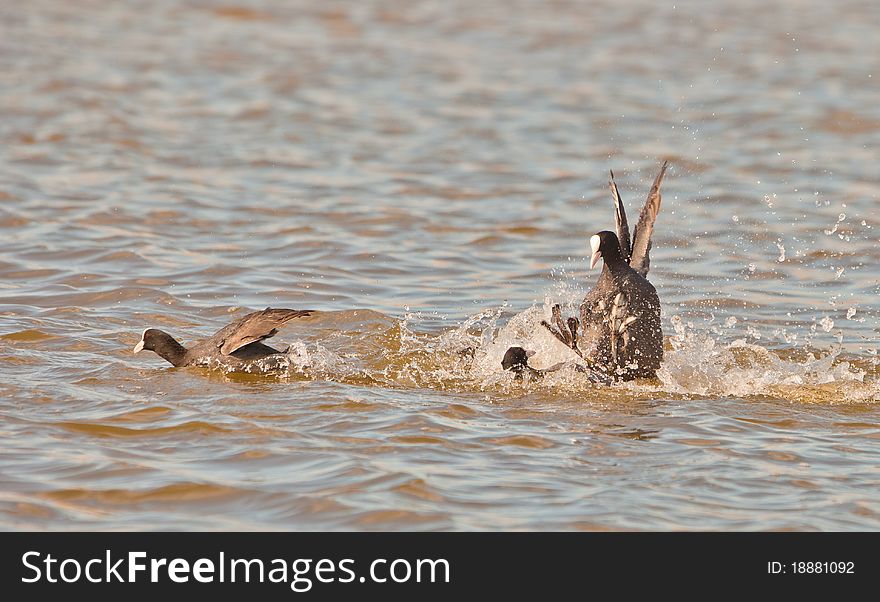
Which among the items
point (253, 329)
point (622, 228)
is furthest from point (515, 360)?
point (253, 329)

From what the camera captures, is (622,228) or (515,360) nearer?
(515,360)

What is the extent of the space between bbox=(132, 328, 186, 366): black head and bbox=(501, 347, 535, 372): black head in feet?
6.11

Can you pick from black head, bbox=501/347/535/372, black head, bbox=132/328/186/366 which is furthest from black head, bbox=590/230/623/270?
black head, bbox=132/328/186/366

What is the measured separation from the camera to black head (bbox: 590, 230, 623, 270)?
7.56 metres

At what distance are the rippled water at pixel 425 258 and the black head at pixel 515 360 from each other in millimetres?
111

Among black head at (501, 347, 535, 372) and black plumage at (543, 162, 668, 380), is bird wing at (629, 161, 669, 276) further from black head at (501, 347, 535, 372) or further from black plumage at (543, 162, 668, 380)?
black head at (501, 347, 535, 372)

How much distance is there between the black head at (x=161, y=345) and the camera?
7.68 meters

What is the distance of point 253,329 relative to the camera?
768 cm

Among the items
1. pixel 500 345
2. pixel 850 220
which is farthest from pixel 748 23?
pixel 500 345

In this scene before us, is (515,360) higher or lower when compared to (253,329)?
lower

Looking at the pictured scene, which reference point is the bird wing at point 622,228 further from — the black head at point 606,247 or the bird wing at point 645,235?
the black head at point 606,247

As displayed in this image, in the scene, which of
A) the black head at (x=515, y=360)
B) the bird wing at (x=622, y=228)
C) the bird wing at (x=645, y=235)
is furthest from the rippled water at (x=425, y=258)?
the bird wing at (x=622, y=228)

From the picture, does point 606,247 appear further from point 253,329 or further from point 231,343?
point 231,343

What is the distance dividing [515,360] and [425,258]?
332cm
